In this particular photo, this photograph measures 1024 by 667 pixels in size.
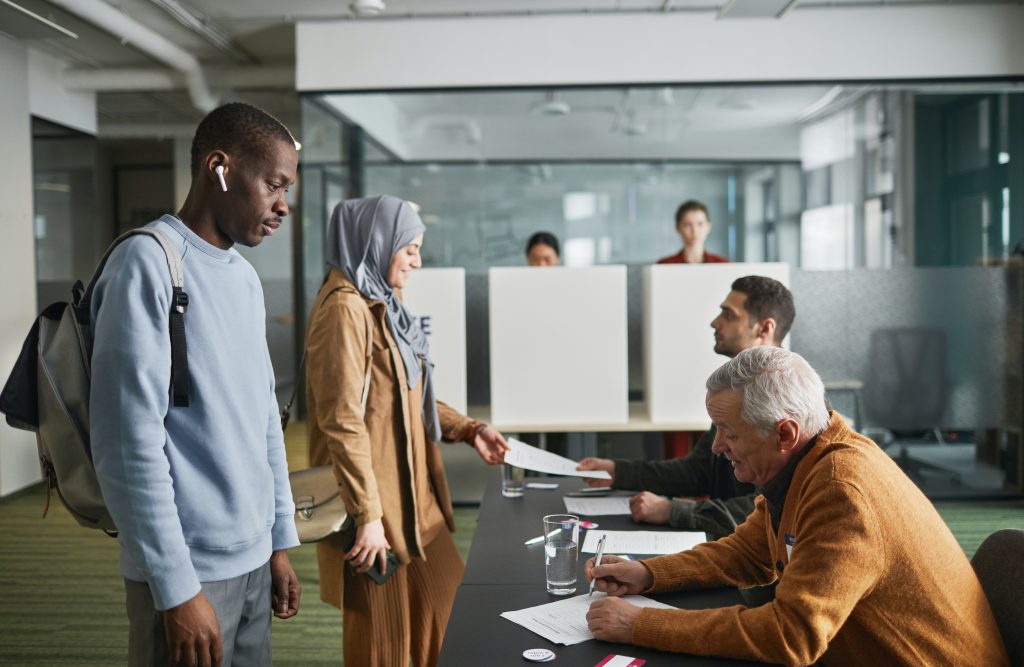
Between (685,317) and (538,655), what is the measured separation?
311 centimetres

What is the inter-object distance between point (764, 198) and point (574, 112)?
4.24ft

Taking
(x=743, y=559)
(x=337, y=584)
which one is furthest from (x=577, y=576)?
(x=337, y=584)

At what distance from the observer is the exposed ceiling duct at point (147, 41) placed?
5.10 m

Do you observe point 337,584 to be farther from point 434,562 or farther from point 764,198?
point 764,198

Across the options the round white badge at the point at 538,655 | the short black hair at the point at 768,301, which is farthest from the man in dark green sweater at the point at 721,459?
the round white badge at the point at 538,655

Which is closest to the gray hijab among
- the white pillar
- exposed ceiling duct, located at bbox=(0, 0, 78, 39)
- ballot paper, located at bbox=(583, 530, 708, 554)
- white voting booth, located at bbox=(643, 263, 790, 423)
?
ballot paper, located at bbox=(583, 530, 708, 554)

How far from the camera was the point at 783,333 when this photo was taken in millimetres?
2617

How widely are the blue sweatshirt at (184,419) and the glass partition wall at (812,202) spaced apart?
3.98m

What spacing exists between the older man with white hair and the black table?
0.19 feet

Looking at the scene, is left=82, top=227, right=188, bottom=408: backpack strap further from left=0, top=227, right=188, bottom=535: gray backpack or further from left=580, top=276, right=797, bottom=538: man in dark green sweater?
left=580, top=276, right=797, bottom=538: man in dark green sweater

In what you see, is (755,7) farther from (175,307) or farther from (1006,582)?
(175,307)

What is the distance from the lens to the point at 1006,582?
1.66 meters

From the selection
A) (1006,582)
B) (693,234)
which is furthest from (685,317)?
(1006,582)

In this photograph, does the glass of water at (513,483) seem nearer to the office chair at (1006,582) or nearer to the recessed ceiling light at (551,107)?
the office chair at (1006,582)
